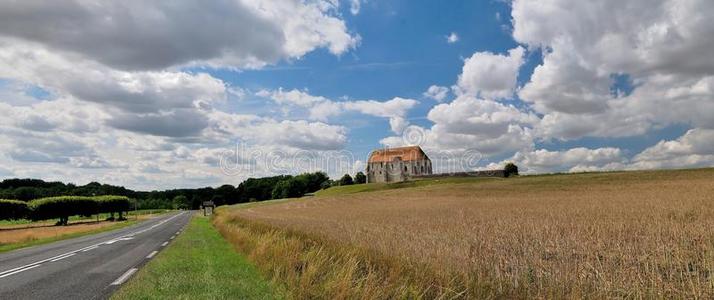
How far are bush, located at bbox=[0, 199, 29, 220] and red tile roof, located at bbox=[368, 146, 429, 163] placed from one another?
9821 centimetres

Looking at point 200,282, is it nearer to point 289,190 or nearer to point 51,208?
point 51,208

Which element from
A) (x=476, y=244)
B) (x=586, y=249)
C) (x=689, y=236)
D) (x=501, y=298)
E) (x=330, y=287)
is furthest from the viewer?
(x=689, y=236)

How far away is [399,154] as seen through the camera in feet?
519

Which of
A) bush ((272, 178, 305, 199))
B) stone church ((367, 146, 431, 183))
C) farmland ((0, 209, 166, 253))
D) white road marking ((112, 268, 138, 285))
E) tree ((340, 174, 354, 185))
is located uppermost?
stone church ((367, 146, 431, 183))

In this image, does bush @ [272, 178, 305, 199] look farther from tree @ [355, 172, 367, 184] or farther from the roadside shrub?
the roadside shrub

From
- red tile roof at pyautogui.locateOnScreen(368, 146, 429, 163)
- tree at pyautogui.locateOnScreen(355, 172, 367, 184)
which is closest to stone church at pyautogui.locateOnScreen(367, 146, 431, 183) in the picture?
red tile roof at pyautogui.locateOnScreen(368, 146, 429, 163)

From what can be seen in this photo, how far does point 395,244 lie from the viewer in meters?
12.3

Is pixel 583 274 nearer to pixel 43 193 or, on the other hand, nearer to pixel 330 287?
pixel 330 287

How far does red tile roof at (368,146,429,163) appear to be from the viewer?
15612 cm

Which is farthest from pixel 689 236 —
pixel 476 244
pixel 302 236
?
pixel 302 236

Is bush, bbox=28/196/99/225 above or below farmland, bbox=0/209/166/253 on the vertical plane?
above

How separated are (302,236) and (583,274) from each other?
11927 millimetres

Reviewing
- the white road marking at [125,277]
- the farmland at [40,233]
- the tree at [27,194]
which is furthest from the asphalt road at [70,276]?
the tree at [27,194]

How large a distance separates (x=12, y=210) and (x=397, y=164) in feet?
332
